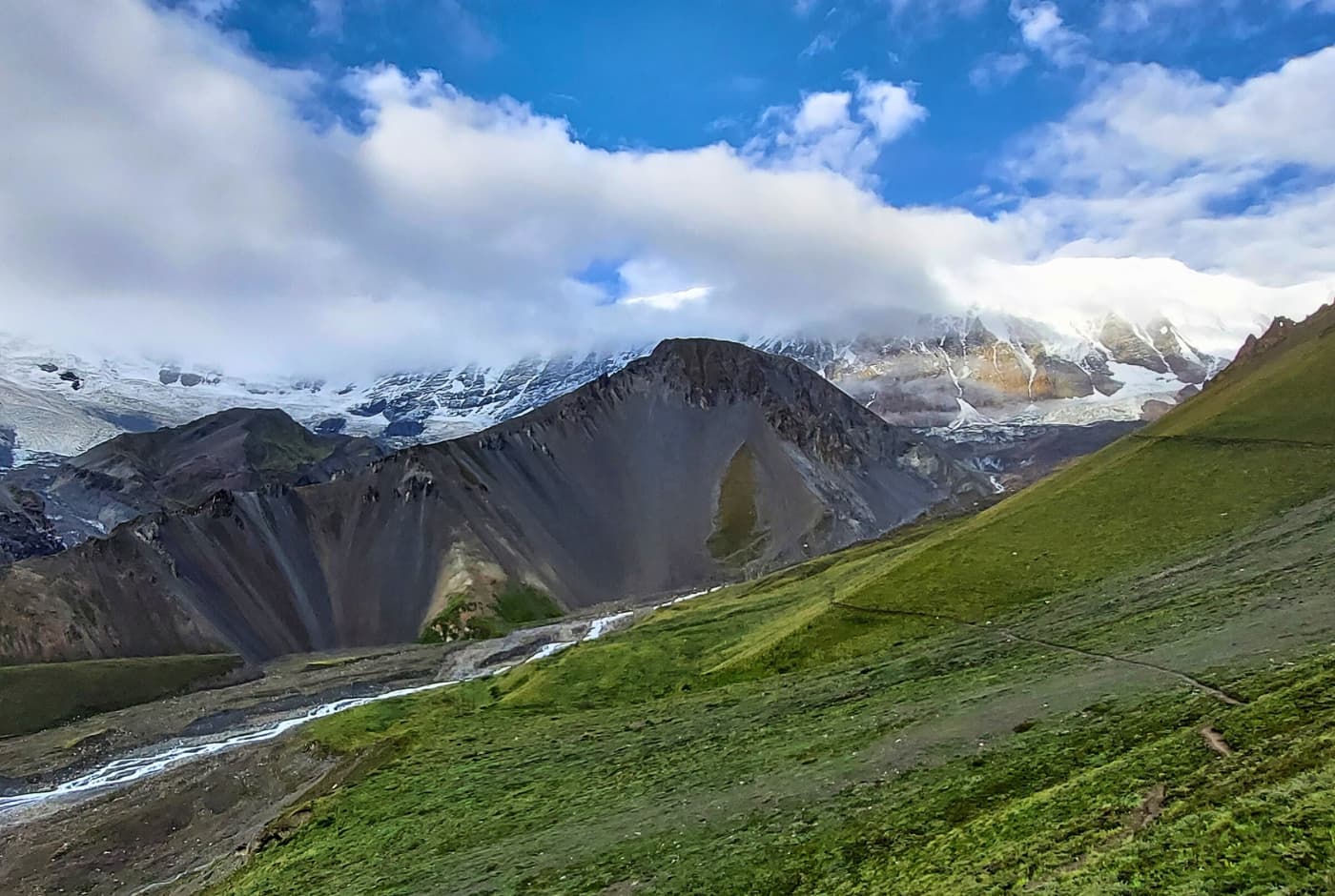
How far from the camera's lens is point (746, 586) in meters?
166

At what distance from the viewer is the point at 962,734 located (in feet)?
131

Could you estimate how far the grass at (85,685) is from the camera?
138 meters

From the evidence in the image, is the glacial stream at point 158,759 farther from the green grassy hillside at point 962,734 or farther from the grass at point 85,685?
the grass at point 85,685

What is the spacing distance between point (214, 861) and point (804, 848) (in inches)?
1907

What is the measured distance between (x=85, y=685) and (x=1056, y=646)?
502 feet

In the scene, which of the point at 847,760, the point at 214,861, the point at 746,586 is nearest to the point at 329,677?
the point at 746,586

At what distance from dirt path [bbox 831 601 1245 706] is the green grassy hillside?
11.2 inches

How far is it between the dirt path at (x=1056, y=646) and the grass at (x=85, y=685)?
12370cm

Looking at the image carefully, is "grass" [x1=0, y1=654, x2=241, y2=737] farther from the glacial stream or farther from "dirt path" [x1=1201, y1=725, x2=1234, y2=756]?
"dirt path" [x1=1201, y1=725, x2=1234, y2=756]

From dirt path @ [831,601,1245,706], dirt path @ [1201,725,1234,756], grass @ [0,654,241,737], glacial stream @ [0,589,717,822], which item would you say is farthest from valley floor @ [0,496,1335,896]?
grass @ [0,654,241,737]

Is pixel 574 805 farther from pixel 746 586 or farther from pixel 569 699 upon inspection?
pixel 746 586

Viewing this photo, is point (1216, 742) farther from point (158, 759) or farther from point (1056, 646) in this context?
point (158, 759)

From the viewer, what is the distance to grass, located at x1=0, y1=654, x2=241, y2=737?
138 metres

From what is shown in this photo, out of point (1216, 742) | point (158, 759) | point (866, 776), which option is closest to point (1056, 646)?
point (866, 776)
